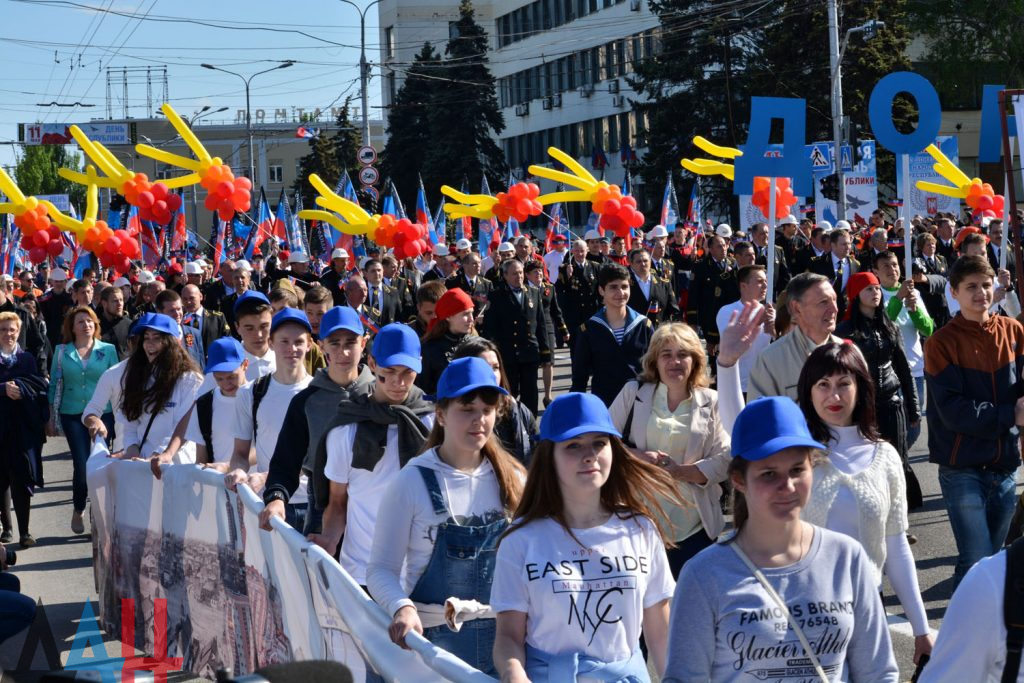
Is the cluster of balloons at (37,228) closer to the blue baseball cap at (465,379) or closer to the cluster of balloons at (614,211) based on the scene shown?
the cluster of balloons at (614,211)

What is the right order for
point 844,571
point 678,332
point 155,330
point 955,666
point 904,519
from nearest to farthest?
point 955,666, point 844,571, point 904,519, point 678,332, point 155,330

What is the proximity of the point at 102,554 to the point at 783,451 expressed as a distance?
540cm

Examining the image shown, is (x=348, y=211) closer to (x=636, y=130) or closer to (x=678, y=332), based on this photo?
(x=678, y=332)

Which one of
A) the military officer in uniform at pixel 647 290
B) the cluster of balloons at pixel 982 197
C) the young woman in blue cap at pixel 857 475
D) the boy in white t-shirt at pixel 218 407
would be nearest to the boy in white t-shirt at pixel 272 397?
the boy in white t-shirt at pixel 218 407

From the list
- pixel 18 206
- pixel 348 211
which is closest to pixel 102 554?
pixel 348 211

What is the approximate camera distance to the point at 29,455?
1047cm

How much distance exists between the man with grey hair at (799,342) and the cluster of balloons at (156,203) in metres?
16.7

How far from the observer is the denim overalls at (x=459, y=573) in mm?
4523

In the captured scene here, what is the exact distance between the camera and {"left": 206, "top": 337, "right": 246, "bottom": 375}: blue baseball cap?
24.7 feet

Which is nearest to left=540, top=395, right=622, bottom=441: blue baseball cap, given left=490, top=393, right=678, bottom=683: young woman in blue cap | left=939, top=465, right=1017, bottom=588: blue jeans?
left=490, top=393, right=678, bottom=683: young woman in blue cap

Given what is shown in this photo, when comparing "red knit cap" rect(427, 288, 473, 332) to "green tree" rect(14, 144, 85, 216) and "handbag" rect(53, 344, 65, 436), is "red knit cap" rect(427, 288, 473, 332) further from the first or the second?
"green tree" rect(14, 144, 85, 216)

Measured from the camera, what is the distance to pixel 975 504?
6.81 meters

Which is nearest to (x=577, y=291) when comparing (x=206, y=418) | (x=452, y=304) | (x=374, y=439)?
(x=452, y=304)

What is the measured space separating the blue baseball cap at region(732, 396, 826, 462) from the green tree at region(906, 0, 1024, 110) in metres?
48.6
